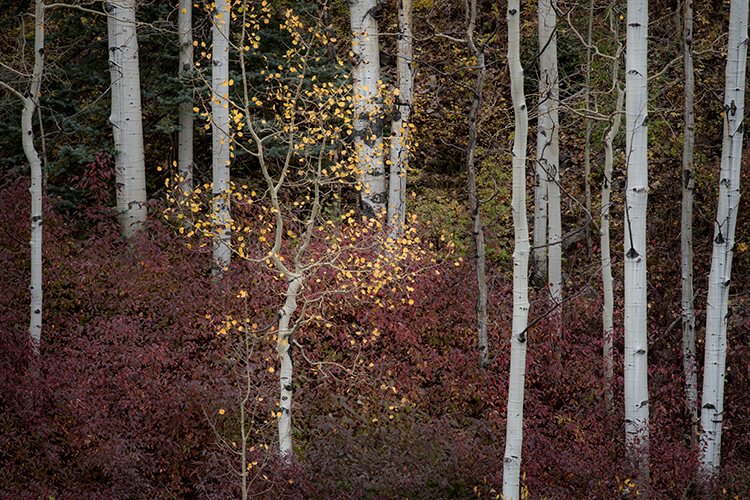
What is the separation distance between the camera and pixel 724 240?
246 inches

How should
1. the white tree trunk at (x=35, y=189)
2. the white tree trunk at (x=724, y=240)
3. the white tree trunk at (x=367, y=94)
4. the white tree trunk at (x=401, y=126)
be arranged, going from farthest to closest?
the white tree trunk at (x=401, y=126)
the white tree trunk at (x=367, y=94)
the white tree trunk at (x=35, y=189)
the white tree trunk at (x=724, y=240)

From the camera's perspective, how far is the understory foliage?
19.4 feet

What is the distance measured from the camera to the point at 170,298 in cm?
807

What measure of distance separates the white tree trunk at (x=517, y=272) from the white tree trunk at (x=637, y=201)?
1.01 metres

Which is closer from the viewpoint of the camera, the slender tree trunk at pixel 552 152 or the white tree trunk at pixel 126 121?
the slender tree trunk at pixel 552 152

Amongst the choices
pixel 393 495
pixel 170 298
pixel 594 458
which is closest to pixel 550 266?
pixel 594 458

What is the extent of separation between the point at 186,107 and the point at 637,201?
766 cm

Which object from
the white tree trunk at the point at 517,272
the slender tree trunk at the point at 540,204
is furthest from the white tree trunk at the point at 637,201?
the slender tree trunk at the point at 540,204

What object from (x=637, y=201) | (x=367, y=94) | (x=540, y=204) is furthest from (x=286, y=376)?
(x=540, y=204)

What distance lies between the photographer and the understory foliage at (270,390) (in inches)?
233

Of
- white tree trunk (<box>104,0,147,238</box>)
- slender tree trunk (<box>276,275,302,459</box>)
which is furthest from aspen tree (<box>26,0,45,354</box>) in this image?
slender tree trunk (<box>276,275,302,459</box>)

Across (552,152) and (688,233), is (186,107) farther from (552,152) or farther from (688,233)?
(688,233)

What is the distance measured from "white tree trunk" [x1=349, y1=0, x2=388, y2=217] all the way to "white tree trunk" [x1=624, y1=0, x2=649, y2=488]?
389 centimetres

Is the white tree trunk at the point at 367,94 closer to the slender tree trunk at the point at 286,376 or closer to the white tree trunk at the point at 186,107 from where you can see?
the white tree trunk at the point at 186,107
